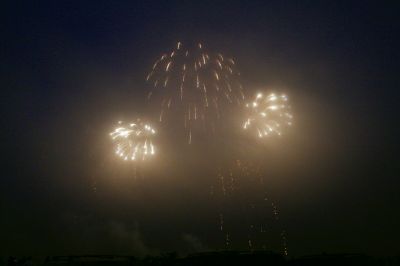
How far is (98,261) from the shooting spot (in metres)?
21.4

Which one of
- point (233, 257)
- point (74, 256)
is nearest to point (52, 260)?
point (74, 256)

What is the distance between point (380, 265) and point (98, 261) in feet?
55.3

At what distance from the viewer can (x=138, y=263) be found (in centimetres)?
2114

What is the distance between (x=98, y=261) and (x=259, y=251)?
363 inches

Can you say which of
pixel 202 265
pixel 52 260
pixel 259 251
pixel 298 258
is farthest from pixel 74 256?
pixel 298 258

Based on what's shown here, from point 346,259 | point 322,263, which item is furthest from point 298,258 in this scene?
point 346,259

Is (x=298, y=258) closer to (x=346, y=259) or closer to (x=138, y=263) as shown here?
(x=346, y=259)

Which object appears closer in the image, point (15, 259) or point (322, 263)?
point (15, 259)

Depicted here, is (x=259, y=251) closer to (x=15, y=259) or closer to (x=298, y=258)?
(x=298, y=258)

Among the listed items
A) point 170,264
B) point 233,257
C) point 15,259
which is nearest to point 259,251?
point 233,257

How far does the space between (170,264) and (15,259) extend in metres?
8.54

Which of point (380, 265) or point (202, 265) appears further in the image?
point (380, 265)

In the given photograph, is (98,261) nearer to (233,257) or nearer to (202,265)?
(202,265)

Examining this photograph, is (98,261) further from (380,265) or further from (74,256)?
(380,265)
